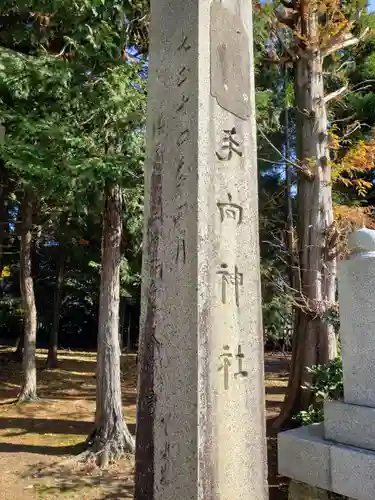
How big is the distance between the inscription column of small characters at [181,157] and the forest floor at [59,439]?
4.41 m

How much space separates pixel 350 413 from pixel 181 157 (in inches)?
101

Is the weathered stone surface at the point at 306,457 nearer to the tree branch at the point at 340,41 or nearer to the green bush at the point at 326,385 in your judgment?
the green bush at the point at 326,385

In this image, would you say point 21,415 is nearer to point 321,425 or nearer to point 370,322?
point 321,425

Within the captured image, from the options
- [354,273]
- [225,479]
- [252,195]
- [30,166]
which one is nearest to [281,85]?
[30,166]

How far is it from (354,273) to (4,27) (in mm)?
9829

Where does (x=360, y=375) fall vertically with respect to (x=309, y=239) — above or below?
below

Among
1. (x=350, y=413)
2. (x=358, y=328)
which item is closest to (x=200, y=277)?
(x=358, y=328)

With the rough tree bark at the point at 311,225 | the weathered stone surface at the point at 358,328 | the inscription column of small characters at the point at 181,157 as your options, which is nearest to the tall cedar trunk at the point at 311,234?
the rough tree bark at the point at 311,225

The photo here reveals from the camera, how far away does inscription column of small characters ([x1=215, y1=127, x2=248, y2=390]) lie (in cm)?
237

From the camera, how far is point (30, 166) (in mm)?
5520

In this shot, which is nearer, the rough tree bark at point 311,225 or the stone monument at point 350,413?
the stone monument at point 350,413

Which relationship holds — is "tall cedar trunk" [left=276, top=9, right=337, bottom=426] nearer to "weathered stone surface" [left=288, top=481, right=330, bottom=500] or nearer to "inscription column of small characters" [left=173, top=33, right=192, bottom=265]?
"weathered stone surface" [left=288, top=481, right=330, bottom=500]

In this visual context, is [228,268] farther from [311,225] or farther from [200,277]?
[311,225]

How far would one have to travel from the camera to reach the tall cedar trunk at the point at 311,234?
762 centimetres
